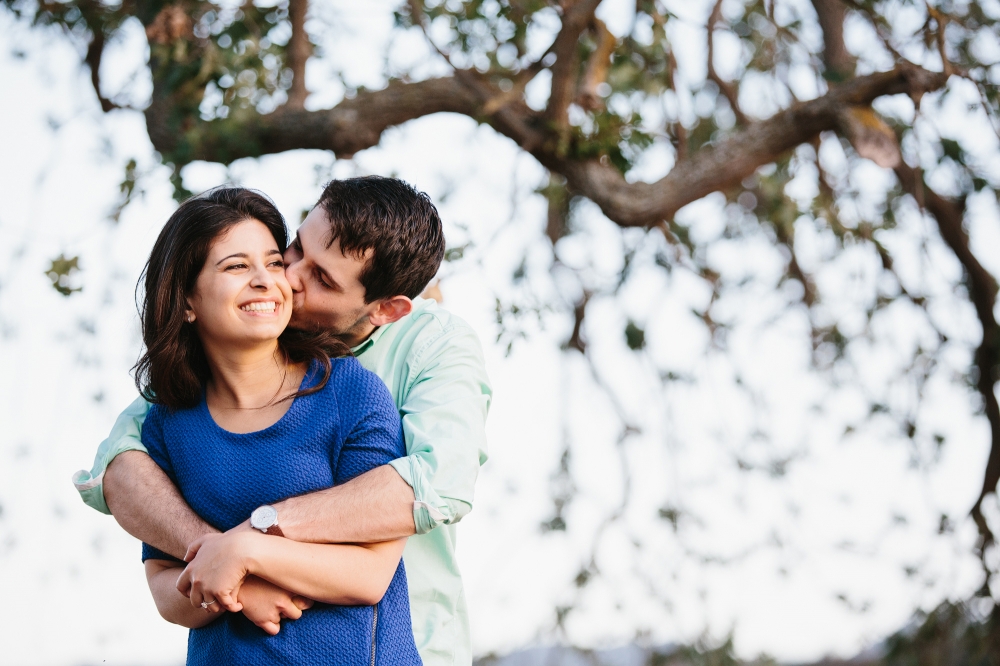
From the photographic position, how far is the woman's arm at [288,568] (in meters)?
1.38

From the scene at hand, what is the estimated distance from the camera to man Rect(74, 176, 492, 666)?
143 centimetres

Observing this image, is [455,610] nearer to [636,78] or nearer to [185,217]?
[185,217]

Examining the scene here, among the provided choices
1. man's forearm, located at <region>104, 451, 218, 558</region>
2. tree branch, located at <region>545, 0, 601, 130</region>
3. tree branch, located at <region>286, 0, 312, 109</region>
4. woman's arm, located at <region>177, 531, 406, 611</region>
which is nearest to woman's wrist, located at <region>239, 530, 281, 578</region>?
woman's arm, located at <region>177, 531, 406, 611</region>

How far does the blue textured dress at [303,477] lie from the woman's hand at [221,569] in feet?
0.24

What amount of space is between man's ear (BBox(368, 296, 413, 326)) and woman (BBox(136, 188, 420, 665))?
0.15m

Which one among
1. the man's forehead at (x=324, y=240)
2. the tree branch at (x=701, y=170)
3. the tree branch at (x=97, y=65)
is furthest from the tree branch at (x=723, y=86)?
the man's forehead at (x=324, y=240)

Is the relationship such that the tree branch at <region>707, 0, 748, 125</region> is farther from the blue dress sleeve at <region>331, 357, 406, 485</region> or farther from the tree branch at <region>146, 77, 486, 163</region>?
the blue dress sleeve at <region>331, 357, 406, 485</region>

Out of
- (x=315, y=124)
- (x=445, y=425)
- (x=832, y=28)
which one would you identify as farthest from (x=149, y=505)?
(x=832, y=28)

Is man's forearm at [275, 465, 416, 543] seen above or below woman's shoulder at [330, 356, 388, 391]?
below

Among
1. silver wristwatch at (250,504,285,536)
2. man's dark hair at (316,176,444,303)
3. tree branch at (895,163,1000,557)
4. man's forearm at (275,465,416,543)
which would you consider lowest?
tree branch at (895,163,1000,557)

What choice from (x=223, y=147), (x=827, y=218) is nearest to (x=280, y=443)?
(x=223, y=147)

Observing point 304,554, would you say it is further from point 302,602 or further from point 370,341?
point 370,341

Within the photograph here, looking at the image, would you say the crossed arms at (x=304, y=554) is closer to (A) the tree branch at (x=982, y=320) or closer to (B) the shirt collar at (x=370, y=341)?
(B) the shirt collar at (x=370, y=341)

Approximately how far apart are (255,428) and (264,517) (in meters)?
0.17
